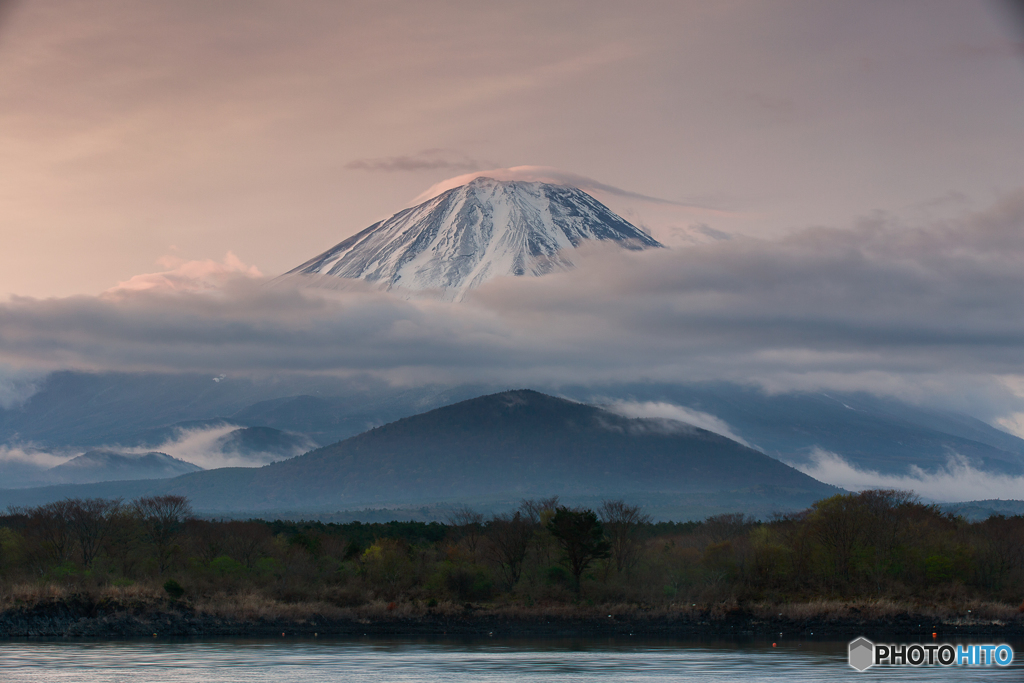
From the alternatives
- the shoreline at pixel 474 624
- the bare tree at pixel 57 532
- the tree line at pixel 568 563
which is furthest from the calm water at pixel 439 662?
the bare tree at pixel 57 532

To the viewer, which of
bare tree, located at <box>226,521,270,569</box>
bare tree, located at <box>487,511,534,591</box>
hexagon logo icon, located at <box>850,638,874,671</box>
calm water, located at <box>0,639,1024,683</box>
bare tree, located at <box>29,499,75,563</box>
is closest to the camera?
calm water, located at <box>0,639,1024,683</box>

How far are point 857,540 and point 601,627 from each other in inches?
1034

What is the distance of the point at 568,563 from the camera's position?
106562 mm

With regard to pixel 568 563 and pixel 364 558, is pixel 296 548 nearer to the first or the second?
pixel 364 558

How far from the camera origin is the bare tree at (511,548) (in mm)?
107312

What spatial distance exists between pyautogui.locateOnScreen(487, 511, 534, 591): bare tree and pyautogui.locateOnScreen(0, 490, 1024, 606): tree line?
5.2 inches

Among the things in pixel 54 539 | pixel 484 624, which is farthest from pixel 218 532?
pixel 484 624

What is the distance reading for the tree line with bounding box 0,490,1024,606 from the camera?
10225 centimetres

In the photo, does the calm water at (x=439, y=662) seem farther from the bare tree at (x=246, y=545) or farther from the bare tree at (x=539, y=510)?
the bare tree at (x=539, y=510)

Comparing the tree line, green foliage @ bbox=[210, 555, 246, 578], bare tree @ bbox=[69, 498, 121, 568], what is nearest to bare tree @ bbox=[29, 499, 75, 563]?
the tree line

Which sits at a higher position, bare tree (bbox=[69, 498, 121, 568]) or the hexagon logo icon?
bare tree (bbox=[69, 498, 121, 568])

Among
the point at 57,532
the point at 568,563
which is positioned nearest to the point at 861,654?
the point at 568,563

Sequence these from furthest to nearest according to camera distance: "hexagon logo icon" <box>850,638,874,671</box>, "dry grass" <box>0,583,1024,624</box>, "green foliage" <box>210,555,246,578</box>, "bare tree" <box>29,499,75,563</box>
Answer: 1. "bare tree" <box>29,499,75,563</box>
2. "green foliage" <box>210,555,246,578</box>
3. "dry grass" <box>0,583,1024,624</box>
4. "hexagon logo icon" <box>850,638,874,671</box>

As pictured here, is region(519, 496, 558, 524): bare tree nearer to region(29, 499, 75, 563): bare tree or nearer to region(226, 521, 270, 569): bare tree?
region(226, 521, 270, 569): bare tree
